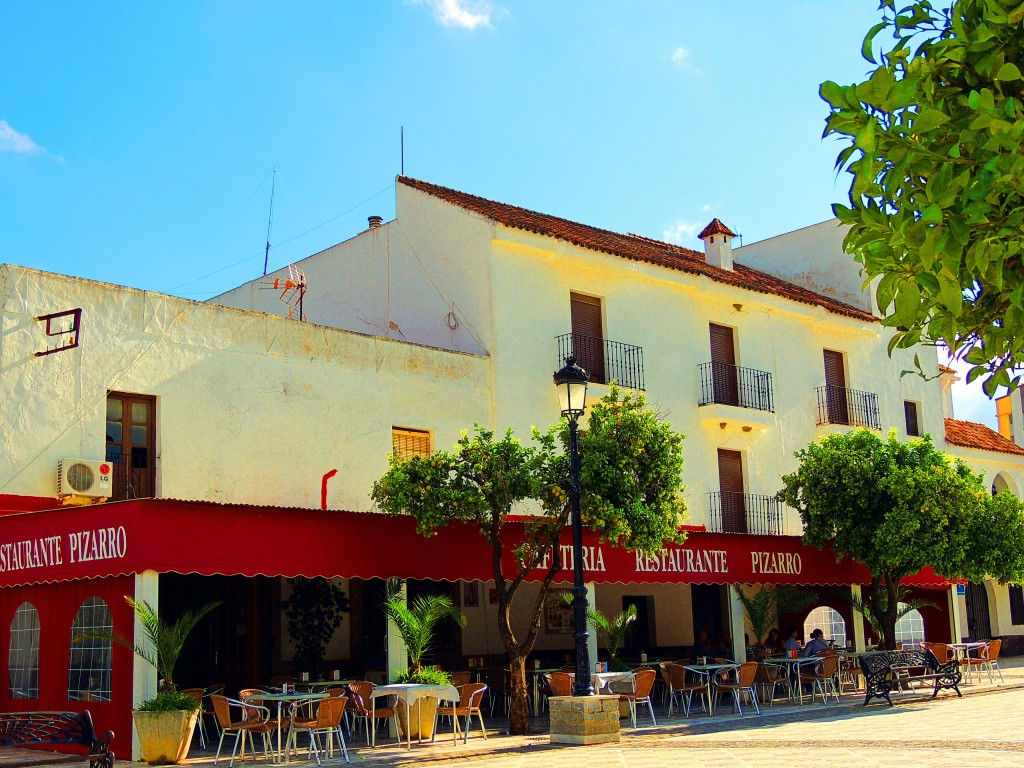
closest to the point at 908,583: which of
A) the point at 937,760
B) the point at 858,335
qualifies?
the point at 858,335

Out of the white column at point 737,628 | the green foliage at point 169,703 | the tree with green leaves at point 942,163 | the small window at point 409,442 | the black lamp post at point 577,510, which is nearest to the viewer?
the tree with green leaves at point 942,163

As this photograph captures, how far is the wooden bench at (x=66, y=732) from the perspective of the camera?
9.77 meters

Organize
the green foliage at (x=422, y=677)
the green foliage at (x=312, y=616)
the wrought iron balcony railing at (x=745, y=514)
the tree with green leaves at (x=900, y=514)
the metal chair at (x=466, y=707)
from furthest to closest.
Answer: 1. the wrought iron balcony railing at (x=745, y=514)
2. the tree with green leaves at (x=900, y=514)
3. the green foliage at (x=312, y=616)
4. the green foliage at (x=422, y=677)
5. the metal chair at (x=466, y=707)

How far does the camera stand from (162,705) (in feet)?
41.2

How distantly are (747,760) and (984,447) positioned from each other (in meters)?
22.0

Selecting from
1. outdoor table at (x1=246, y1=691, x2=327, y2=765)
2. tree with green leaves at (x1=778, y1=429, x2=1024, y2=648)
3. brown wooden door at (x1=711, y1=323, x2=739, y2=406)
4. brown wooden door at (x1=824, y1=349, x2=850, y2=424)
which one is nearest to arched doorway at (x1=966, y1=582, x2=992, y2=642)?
brown wooden door at (x1=824, y1=349, x2=850, y2=424)

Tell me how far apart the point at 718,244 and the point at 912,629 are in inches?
422

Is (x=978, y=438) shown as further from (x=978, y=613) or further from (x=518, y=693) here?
(x=518, y=693)

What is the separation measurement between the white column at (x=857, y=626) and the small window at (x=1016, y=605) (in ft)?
36.3

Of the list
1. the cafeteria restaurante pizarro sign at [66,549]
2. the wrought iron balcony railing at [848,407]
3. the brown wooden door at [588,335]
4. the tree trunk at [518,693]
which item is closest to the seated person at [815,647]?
the brown wooden door at [588,335]

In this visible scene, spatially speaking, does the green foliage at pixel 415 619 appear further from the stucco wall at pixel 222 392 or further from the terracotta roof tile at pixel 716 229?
the terracotta roof tile at pixel 716 229

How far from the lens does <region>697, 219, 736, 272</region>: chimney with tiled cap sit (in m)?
27.4

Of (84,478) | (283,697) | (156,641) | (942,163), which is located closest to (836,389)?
(283,697)

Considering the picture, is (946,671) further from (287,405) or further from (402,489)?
(287,405)
